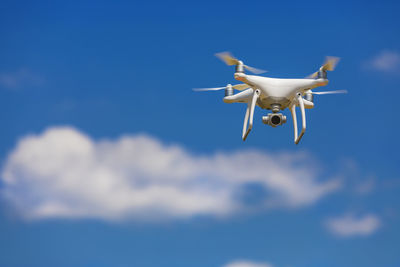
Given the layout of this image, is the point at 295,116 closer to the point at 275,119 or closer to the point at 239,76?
the point at 275,119

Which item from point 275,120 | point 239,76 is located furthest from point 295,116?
point 239,76

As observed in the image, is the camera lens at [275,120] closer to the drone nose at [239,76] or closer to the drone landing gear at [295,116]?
the drone landing gear at [295,116]

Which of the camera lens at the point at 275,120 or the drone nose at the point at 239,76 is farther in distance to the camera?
the camera lens at the point at 275,120

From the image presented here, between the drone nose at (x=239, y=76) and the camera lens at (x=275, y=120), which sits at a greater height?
the drone nose at (x=239, y=76)

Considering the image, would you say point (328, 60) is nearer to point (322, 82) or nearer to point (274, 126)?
point (322, 82)

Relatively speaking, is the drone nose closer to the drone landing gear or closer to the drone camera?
the drone camera

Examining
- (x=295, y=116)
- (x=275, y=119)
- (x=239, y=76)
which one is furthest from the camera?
(x=295, y=116)

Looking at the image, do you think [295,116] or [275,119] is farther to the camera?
[295,116]

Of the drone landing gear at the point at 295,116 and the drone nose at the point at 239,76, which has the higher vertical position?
the drone nose at the point at 239,76
